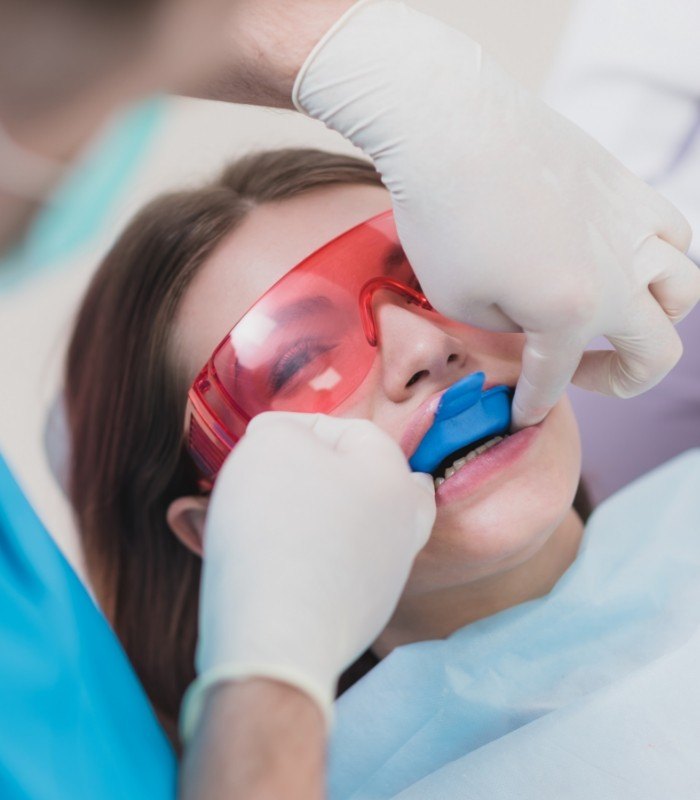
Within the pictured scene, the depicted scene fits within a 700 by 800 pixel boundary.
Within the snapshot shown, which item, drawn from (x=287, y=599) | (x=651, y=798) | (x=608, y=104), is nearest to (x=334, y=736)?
(x=651, y=798)

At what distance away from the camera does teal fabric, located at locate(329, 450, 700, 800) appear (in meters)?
1.10

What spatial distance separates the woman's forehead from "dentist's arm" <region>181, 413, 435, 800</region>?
0.31 meters

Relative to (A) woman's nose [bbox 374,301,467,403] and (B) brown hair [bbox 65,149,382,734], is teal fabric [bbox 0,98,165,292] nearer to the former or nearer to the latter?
(B) brown hair [bbox 65,149,382,734]

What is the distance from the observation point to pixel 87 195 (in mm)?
1096

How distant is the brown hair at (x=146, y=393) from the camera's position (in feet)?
4.29

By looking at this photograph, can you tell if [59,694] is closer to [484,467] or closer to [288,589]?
[288,589]

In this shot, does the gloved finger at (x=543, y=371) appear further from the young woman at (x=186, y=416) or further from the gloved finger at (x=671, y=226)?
the gloved finger at (x=671, y=226)

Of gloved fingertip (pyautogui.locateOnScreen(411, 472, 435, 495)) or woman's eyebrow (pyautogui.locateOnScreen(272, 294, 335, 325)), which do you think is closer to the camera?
gloved fingertip (pyautogui.locateOnScreen(411, 472, 435, 495))

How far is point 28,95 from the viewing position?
62cm

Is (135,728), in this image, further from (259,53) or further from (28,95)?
(259,53)

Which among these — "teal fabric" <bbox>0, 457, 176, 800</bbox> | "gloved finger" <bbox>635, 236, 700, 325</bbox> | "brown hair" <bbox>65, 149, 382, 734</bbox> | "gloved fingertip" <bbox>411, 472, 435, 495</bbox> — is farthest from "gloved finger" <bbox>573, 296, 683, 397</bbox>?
"teal fabric" <bbox>0, 457, 176, 800</bbox>

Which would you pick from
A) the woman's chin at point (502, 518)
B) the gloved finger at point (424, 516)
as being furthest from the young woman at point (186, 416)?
the gloved finger at point (424, 516)

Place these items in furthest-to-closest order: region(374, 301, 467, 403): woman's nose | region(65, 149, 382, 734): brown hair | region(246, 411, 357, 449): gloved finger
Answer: region(65, 149, 382, 734): brown hair
region(374, 301, 467, 403): woman's nose
region(246, 411, 357, 449): gloved finger

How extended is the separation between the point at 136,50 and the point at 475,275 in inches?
19.1
